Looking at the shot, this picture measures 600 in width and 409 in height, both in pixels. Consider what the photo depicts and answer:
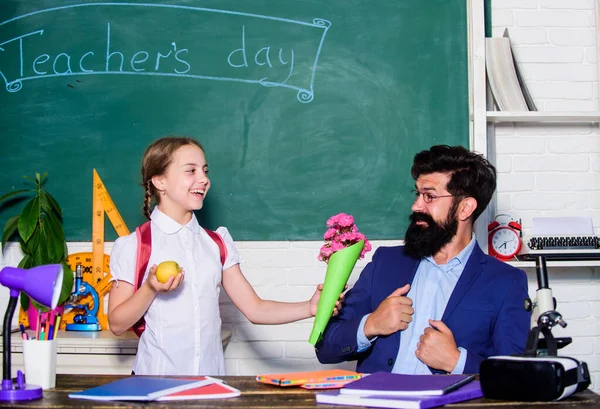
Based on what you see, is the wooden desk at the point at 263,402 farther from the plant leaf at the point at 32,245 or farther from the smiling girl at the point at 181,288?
the plant leaf at the point at 32,245

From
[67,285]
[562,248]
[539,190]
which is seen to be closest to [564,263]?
[562,248]

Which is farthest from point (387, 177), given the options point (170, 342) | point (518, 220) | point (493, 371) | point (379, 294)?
point (493, 371)

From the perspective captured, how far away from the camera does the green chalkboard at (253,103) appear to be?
3191mm

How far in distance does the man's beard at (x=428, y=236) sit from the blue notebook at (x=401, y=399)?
0.85 metres

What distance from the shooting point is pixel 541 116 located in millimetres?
3061

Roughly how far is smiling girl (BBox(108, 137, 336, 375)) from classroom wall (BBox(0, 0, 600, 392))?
2.54 feet

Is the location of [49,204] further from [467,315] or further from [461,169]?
[467,315]

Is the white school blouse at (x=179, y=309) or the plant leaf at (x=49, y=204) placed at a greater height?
the plant leaf at (x=49, y=204)

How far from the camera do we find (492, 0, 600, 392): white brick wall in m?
3.24

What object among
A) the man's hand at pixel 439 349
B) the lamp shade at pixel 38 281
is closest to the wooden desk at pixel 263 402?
the lamp shade at pixel 38 281

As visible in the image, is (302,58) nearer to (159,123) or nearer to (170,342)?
(159,123)

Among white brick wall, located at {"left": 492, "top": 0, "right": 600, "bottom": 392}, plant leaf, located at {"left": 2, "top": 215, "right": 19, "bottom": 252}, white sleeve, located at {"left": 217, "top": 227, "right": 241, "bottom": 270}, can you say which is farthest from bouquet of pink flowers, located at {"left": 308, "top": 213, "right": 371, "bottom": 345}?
plant leaf, located at {"left": 2, "top": 215, "right": 19, "bottom": 252}

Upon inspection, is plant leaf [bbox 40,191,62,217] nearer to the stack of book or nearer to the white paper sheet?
the stack of book

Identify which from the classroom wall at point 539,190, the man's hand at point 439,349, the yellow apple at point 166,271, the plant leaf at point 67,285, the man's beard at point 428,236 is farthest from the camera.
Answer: the classroom wall at point 539,190
